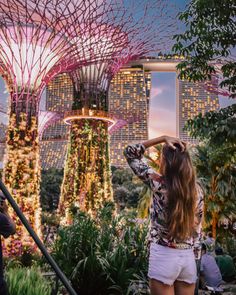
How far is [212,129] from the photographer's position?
20.4 feet

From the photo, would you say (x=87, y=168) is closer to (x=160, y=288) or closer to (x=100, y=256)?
(x=100, y=256)

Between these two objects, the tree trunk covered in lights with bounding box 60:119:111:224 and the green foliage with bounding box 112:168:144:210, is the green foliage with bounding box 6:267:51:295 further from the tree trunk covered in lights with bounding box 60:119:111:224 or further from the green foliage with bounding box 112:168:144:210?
the green foliage with bounding box 112:168:144:210

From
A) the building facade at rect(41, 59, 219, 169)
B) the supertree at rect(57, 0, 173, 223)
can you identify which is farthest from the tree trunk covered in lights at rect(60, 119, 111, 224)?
the building facade at rect(41, 59, 219, 169)

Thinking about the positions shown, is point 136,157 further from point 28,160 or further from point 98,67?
point 98,67

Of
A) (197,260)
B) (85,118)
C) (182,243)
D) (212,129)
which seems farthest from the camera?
(85,118)

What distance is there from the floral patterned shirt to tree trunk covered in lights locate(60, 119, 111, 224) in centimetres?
1611

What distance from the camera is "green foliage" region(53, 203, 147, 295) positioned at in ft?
15.6

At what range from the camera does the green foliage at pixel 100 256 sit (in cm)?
475

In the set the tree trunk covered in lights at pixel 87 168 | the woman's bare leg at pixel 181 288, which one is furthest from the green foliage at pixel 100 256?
the tree trunk covered in lights at pixel 87 168

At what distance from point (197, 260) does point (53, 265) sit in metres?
1.20

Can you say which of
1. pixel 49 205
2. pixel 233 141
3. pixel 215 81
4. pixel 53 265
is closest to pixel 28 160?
pixel 215 81

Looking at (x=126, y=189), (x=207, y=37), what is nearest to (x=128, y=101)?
(x=126, y=189)

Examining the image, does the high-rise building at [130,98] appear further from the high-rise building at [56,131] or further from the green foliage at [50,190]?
the green foliage at [50,190]

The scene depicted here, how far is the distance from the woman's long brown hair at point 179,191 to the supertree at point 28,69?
27.2ft
